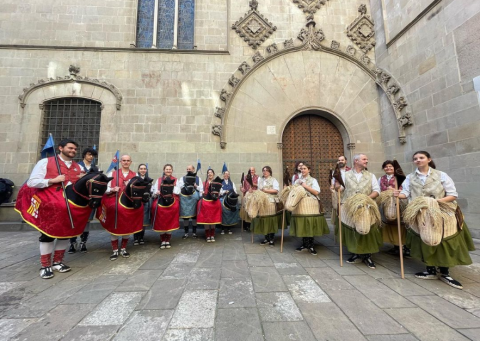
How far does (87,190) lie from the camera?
12.8 ft

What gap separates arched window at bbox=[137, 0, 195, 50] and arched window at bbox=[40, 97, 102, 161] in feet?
11.7

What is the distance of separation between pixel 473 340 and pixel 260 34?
1054 centimetres

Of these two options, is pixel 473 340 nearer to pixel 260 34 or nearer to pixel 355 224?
pixel 355 224

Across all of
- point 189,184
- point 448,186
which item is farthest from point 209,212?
point 448,186

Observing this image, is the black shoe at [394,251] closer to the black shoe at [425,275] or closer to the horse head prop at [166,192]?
the black shoe at [425,275]

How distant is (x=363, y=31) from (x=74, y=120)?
13.0m

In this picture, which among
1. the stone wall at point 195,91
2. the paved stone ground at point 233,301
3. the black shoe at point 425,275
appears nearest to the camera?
the paved stone ground at point 233,301

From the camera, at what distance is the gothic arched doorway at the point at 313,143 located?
30.0 ft

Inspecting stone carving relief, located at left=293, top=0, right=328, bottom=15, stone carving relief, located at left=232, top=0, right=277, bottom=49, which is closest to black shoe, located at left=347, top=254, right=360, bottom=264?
stone carving relief, located at left=232, top=0, right=277, bottom=49

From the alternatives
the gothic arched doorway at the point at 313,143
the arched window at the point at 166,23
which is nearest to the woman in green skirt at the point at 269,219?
the gothic arched doorway at the point at 313,143

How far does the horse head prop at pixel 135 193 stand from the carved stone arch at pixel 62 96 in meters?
4.92

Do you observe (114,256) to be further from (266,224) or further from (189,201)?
(266,224)

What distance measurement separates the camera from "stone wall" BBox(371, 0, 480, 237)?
5902 mm

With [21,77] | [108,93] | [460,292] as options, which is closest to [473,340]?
[460,292]
